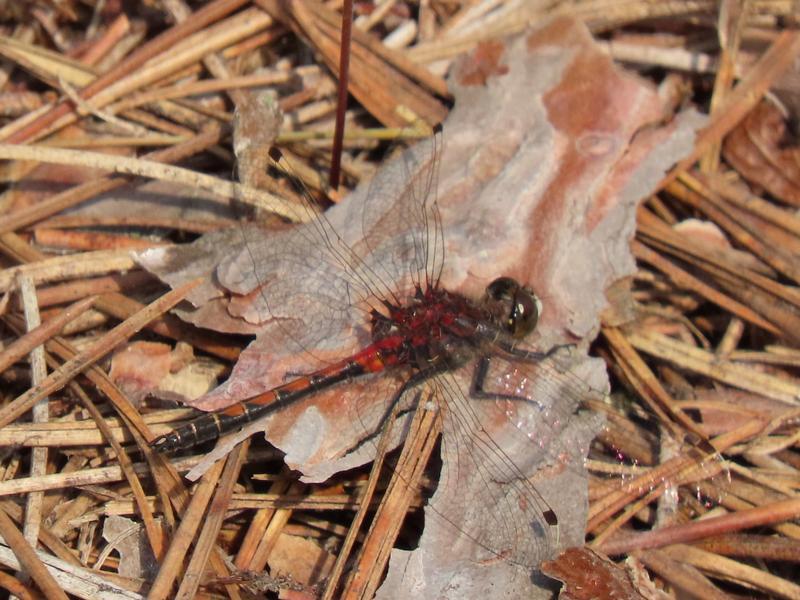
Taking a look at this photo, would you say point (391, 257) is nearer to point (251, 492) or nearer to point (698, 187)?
point (251, 492)

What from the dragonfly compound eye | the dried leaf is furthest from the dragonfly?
the dried leaf

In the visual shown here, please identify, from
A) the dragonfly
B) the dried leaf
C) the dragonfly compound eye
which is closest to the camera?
the dragonfly

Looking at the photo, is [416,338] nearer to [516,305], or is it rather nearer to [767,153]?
[516,305]

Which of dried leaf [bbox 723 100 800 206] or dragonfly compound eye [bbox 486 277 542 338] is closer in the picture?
dragonfly compound eye [bbox 486 277 542 338]

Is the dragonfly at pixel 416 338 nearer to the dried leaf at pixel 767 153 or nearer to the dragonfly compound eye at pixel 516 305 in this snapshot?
the dragonfly compound eye at pixel 516 305

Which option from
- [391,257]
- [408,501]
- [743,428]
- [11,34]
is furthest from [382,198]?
[11,34]

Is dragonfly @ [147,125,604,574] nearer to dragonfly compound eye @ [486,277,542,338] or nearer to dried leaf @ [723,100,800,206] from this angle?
dragonfly compound eye @ [486,277,542,338]

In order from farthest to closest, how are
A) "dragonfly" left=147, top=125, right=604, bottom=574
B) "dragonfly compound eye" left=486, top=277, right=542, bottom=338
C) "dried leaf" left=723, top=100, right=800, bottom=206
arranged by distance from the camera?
"dried leaf" left=723, top=100, right=800, bottom=206 < "dragonfly compound eye" left=486, top=277, right=542, bottom=338 < "dragonfly" left=147, top=125, right=604, bottom=574

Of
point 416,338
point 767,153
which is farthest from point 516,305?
point 767,153

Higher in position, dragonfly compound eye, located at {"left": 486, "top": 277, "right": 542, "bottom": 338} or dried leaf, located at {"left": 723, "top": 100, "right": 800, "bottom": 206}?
dried leaf, located at {"left": 723, "top": 100, "right": 800, "bottom": 206}
